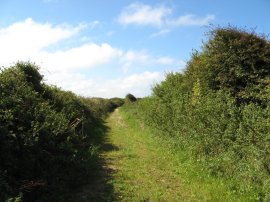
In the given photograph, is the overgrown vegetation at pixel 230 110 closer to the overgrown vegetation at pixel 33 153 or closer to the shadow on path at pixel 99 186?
the shadow on path at pixel 99 186

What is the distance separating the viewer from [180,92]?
57.6ft

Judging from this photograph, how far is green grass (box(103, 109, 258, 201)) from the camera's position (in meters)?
9.45

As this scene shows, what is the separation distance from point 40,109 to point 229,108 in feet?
17.6

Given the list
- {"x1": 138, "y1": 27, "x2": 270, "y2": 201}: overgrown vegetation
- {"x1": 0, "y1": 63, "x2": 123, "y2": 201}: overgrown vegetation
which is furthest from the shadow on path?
{"x1": 138, "y1": 27, "x2": 270, "y2": 201}: overgrown vegetation

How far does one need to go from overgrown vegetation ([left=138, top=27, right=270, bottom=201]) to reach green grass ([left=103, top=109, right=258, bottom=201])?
35 centimetres

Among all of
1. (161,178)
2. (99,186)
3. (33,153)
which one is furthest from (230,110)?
(33,153)

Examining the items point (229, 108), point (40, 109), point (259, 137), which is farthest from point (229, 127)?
point (40, 109)

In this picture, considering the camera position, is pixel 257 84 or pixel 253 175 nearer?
pixel 253 175

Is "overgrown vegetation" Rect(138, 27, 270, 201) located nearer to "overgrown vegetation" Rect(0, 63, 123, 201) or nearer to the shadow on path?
the shadow on path

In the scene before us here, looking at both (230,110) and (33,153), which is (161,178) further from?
(33,153)

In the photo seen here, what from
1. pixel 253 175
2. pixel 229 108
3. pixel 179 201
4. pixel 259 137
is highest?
pixel 229 108

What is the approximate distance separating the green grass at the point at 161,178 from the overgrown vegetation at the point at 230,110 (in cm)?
35

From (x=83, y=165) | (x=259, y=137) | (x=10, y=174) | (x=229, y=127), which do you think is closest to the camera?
(x=10, y=174)

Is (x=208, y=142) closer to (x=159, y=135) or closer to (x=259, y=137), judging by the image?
(x=259, y=137)
